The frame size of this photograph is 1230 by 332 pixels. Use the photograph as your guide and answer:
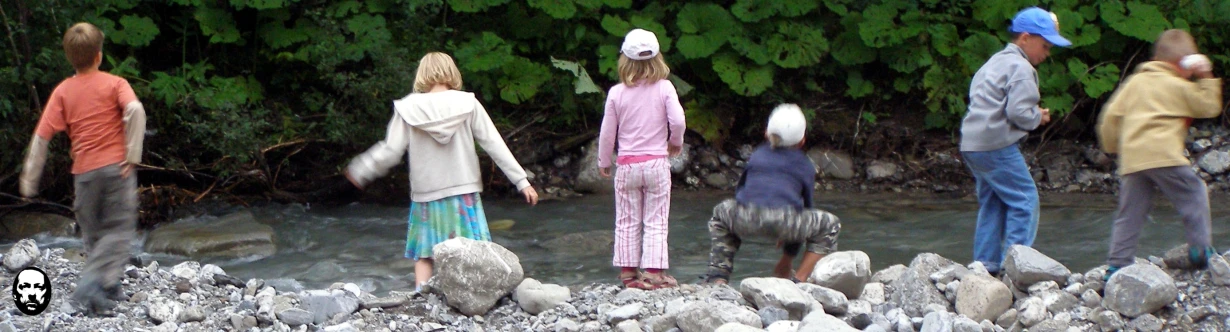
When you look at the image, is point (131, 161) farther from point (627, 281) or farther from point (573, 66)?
point (573, 66)

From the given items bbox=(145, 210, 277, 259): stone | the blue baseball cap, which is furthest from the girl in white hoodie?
bbox=(145, 210, 277, 259): stone

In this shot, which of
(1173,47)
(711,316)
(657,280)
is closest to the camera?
(711,316)

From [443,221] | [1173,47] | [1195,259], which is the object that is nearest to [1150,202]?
[1195,259]

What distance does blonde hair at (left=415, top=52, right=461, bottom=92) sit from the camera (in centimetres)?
546

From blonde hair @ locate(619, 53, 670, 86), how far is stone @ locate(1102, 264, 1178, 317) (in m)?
2.18

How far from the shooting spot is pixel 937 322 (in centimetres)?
441

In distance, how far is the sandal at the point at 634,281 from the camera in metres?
5.59

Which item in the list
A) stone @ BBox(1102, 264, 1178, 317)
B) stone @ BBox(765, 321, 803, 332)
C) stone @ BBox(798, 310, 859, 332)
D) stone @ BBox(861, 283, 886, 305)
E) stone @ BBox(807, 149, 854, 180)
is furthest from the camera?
stone @ BBox(807, 149, 854, 180)

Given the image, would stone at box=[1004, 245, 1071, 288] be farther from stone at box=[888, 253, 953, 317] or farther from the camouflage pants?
the camouflage pants

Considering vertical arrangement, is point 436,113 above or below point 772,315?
above

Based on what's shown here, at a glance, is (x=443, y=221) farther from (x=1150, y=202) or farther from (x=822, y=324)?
(x=1150, y=202)

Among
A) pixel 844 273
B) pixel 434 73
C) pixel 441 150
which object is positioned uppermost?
pixel 434 73

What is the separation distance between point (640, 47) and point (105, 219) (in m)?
2.41

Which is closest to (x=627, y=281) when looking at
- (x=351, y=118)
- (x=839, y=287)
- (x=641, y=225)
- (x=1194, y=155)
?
(x=641, y=225)
